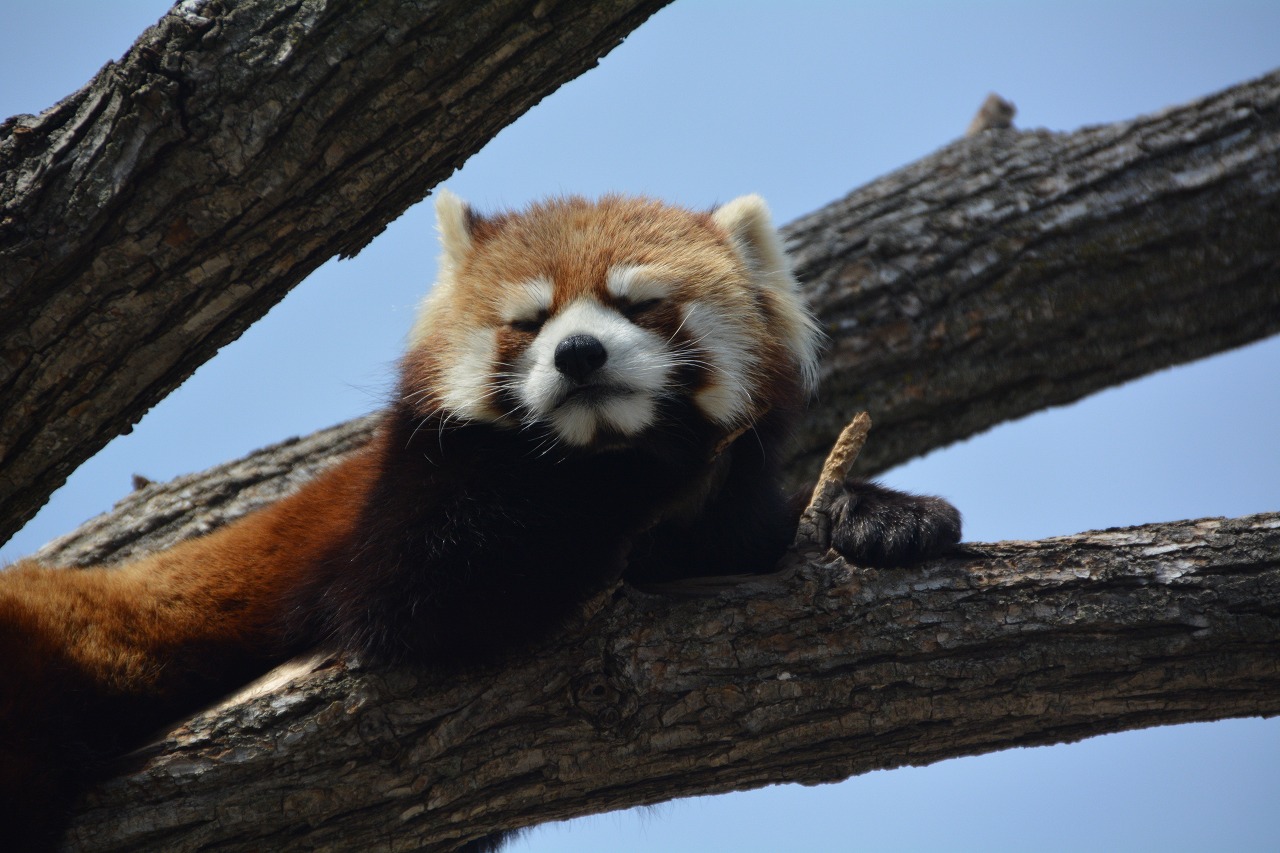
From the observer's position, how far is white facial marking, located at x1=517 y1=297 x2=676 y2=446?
2.73 meters

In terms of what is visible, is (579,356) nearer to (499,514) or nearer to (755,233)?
(499,514)

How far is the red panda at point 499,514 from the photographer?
2.71 metres

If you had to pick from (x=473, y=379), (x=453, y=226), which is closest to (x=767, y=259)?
(x=453, y=226)

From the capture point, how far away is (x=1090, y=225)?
477cm

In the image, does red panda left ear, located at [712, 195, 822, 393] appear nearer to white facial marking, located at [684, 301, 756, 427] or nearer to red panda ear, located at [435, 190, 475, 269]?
white facial marking, located at [684, 301, 756, 427]

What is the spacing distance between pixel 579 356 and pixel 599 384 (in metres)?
0.10

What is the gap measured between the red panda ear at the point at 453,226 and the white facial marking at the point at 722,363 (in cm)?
96

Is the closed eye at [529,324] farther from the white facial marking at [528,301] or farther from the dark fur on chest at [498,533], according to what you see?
the dark fur on chest at [498,533]

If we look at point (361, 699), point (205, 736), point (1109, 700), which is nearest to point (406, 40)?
point (361, 699)

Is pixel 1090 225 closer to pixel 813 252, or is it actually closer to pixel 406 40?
pixel 813 252

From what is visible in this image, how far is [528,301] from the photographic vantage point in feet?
9.83

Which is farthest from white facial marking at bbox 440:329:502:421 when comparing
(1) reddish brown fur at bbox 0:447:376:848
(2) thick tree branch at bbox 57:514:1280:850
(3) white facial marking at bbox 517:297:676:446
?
(2) thick tree branch at bbox 57:514:1280:850

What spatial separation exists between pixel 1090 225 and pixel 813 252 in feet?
4.30

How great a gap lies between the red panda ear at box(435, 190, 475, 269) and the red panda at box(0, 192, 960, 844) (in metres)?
0.16
